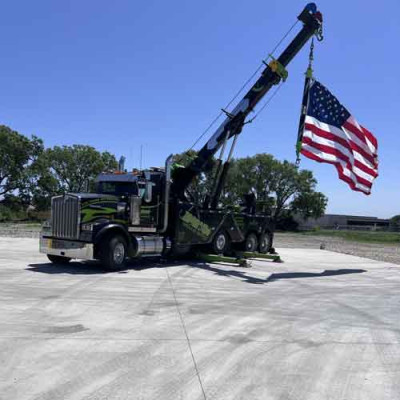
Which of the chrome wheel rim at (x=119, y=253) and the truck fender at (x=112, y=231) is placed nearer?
the truck fender at (x=112, y=231)

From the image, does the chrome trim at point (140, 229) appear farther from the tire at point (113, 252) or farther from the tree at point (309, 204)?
the tree at point (309, 204)

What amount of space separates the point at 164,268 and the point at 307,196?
5734 centimetres

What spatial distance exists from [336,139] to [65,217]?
866 cm

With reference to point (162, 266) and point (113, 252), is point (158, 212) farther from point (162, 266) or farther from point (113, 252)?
point (113, 252)

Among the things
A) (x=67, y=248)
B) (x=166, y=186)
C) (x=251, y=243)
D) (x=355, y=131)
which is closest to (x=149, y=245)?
(x=166, y=186)

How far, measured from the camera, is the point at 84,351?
16.3 ft

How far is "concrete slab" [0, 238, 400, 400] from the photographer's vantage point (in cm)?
414

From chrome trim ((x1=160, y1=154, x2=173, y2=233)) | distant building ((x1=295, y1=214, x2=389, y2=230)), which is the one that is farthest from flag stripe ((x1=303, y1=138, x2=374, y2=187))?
distant building ((x1=295, y1=214, x2=389, y2=230))

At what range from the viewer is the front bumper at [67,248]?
11133 millimetres

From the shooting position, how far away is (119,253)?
11.8m

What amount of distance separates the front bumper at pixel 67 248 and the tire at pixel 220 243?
5780mm

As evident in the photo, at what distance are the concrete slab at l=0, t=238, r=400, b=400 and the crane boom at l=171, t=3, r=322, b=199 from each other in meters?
4.87

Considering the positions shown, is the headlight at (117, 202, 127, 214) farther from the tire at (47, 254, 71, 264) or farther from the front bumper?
the tire at (47, 254, 71, 264)

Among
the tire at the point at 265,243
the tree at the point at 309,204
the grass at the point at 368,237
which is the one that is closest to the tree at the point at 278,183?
the tree at the point at 309,204
